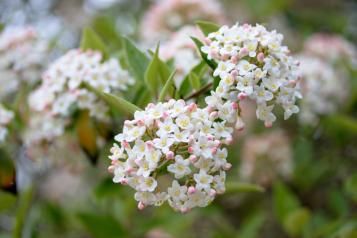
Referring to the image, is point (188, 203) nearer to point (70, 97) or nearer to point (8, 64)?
point (70, 97)

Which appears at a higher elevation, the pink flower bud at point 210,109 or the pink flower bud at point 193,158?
the pink flower bud at point 210,109

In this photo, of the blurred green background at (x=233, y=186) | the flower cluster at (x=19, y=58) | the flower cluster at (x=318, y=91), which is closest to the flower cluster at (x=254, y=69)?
the blurred green background at (x=233, y=186)

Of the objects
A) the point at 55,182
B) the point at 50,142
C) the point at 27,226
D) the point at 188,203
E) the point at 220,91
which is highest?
the point at 220,91

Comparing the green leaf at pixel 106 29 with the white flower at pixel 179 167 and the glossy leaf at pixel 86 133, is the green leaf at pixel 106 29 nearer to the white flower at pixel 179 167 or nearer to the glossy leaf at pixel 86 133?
the glossy leaf at pixel 86 133

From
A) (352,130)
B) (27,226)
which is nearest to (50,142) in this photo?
(27,226)

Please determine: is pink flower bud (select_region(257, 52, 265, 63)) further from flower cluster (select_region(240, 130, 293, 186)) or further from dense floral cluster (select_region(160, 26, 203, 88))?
flower cluster (select_region(240, 130, 293, 186))

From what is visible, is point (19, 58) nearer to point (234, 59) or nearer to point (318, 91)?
point (234, 59)
